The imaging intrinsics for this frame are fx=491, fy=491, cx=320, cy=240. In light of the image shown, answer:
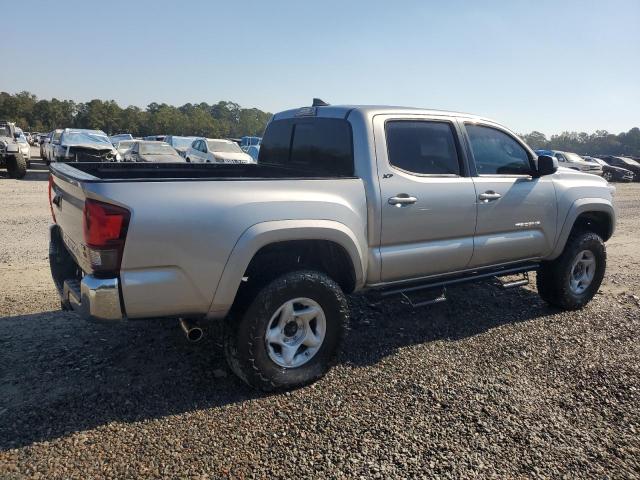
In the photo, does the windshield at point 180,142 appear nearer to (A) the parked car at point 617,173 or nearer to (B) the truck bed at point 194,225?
(B) the truck bed at point 194,225

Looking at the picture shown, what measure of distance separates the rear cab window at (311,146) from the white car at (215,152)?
1260 centimetres

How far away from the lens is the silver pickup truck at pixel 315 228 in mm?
2775

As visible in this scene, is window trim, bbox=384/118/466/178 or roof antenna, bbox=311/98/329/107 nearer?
window trim, bbox=384/118/466/178

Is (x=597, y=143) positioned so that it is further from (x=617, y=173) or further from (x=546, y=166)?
(x=546, y=166)

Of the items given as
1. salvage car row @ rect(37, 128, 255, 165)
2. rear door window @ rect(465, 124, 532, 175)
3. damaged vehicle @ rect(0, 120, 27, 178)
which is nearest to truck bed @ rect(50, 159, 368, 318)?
rear door window @ rect(465, 124, 532, 175)

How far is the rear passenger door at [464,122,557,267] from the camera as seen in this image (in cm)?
434

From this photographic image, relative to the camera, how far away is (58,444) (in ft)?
8.88

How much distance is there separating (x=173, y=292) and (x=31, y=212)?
861cm

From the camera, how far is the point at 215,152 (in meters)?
17.8

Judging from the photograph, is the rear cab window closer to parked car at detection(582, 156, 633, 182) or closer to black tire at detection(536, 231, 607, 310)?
black tire at detection(536, 231, 607, 310)

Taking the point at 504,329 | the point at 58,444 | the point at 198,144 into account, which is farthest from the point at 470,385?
the point at 198,144

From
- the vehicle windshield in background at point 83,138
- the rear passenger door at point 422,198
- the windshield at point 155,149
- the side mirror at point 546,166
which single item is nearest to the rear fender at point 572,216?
the side mirror at point 546,166

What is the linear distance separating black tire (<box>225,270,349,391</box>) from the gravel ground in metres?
0.13

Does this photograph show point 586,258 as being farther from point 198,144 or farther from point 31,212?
point 198,144
